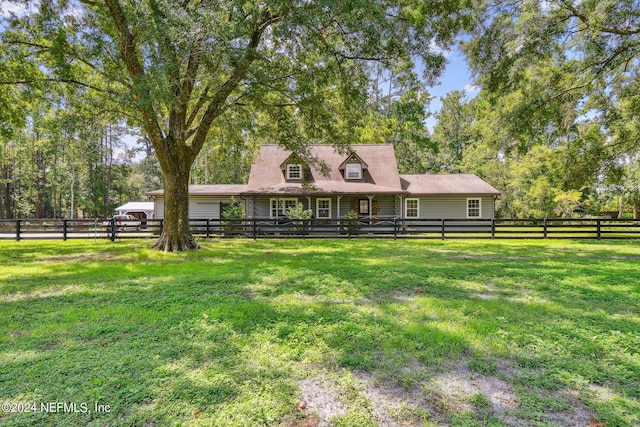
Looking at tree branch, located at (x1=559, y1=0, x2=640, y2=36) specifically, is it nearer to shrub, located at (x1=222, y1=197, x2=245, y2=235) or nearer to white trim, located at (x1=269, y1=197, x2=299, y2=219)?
shrub, located at (x1=222, y1=197, x2=245, y2=235)

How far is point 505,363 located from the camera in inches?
129

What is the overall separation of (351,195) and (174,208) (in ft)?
36.0

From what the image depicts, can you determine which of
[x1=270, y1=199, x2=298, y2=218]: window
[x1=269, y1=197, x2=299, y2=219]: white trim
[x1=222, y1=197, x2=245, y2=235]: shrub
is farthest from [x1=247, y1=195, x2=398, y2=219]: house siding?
[x1=222, y1=197, x2=245, y2=235]: shrub

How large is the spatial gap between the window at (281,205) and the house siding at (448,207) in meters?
7.78

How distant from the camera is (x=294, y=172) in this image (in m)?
21.5

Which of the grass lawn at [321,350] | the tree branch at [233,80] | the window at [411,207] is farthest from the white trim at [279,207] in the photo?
the grass lawn at [321,350]

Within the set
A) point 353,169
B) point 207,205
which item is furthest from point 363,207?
point 207,205

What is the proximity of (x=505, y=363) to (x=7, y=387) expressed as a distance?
14.9 ft

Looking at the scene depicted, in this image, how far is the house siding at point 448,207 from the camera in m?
21.5

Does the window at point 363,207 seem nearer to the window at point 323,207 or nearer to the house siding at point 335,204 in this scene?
the house siding at point 335,204

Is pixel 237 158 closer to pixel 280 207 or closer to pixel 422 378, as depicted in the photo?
pixel 280 207

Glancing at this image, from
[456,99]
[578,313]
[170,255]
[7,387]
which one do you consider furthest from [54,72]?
[456,99]

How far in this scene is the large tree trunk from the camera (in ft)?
38.3

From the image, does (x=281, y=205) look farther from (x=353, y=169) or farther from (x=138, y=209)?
(x=138, y=209)
